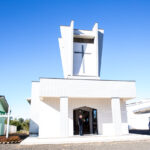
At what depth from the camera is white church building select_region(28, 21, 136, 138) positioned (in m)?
12.3

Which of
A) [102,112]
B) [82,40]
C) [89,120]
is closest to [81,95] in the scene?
[102,112]

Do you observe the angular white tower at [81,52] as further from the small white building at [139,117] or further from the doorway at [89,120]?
the small white building at [139,117]

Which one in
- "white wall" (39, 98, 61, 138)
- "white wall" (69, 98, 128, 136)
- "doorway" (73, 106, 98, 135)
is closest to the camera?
"white wall" (39, 98, 61, 138)

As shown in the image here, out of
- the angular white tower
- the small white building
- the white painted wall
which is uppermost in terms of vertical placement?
the angular white tower

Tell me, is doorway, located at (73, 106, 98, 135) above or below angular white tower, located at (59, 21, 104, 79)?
below

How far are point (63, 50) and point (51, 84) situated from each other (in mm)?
6036

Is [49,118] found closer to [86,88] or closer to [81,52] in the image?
[86,88]

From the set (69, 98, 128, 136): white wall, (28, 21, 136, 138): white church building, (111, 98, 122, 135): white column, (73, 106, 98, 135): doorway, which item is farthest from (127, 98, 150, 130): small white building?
(111, 98, 122, 135): white column

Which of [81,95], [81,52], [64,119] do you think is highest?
[81,52]

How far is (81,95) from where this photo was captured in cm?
1254

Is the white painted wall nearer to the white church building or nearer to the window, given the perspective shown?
the white church building

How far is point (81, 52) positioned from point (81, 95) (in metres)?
5.49

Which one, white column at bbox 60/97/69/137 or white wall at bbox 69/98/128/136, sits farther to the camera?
white wall at bbox 69/98/128/136

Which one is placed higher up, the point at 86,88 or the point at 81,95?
the point at 86,88
